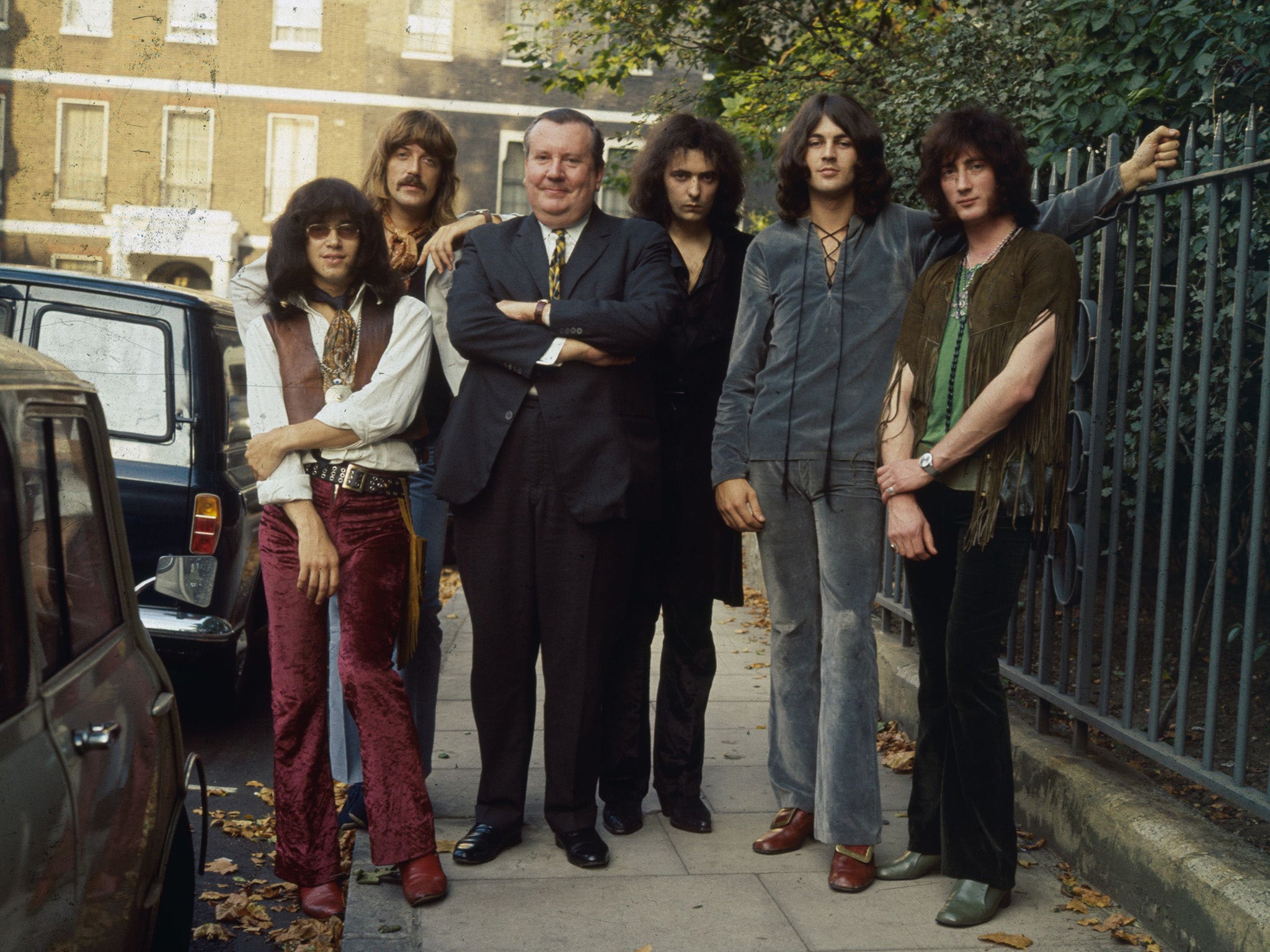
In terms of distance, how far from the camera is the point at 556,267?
4195 mm

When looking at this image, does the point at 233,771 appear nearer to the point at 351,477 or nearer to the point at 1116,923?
the point at 351,477

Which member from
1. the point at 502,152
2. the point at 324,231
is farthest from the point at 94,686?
the point at 502,152

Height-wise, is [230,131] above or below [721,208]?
above

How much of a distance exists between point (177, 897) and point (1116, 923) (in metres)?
2.50

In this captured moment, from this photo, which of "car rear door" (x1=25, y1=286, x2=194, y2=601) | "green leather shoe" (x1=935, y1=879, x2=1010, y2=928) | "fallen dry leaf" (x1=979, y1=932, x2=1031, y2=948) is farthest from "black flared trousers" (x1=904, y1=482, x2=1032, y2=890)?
"car rear door" (x1=25, y1=286, x2=194, y2=601)

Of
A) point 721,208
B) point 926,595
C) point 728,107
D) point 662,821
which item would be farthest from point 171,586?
point 728,107

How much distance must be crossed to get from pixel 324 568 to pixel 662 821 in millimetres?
1617

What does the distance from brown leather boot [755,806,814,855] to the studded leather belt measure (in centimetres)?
167

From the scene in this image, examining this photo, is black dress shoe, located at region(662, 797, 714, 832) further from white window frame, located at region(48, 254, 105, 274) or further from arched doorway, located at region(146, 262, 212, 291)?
white window frame, located at region(48, 254, 105, 274)

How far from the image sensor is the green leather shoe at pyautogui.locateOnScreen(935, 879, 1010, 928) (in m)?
3.64

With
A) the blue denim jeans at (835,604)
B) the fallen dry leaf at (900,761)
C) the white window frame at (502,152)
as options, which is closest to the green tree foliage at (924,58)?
the white window frame at (502,152)

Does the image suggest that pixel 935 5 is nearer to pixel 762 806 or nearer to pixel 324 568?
pixel 762 806

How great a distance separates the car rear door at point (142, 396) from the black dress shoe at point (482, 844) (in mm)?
2085

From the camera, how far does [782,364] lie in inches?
159
